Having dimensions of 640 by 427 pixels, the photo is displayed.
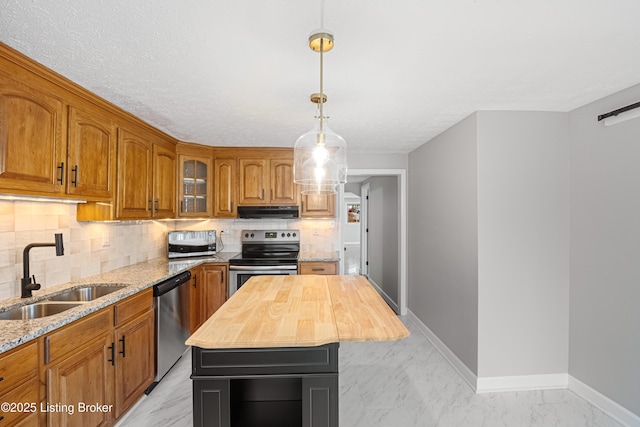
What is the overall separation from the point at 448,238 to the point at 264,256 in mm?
2227

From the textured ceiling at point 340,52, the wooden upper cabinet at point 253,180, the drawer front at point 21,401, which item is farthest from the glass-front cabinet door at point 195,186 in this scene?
the drawer front at point 21,401

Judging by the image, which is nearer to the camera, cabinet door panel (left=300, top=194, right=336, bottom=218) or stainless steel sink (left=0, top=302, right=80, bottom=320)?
stainless steel sink (left=0, top=302, right=80, bottom=320)

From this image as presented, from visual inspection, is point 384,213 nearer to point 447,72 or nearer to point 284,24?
point 447,72

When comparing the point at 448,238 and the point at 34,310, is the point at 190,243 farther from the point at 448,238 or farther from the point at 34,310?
the point at 448,238

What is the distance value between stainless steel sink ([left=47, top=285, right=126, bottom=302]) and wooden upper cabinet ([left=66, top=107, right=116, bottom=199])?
2.22 ft

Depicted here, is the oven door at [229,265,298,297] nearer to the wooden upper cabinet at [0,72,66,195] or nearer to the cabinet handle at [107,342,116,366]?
the cabinet handle at [107,342,116,366]

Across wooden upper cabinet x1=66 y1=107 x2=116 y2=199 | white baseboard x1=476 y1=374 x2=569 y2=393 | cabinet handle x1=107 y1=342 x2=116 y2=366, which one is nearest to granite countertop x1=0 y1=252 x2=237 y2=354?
cabinet handle x1=107 y1=342 x2=116 y2=366

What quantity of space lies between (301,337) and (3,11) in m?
1.86

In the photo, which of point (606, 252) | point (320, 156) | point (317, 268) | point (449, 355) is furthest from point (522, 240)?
point (317, 268)

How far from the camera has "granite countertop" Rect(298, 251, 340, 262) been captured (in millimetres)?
3738

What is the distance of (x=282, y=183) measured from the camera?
405 centimetres

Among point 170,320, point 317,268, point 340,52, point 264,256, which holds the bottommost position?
point 170,320

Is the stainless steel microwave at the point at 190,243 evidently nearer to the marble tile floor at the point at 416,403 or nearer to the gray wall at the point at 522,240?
the marble tile floor at the point at 416,403

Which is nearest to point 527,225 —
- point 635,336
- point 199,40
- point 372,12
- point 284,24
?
point 635,336
